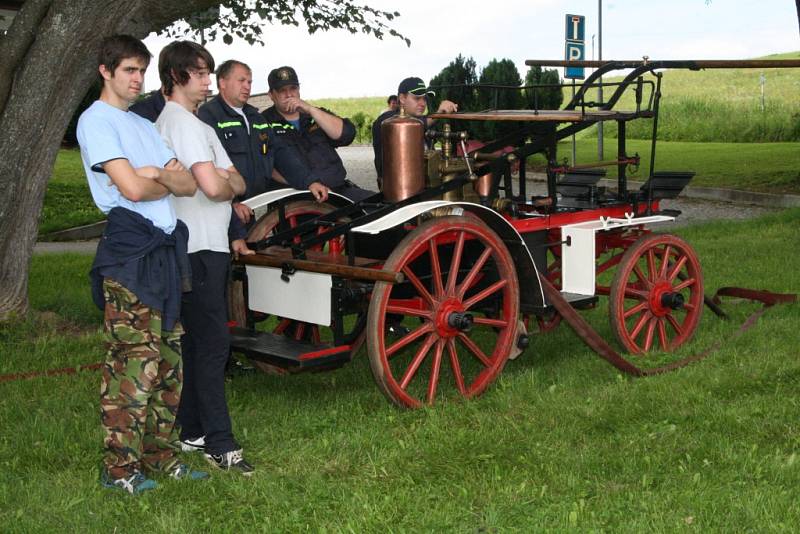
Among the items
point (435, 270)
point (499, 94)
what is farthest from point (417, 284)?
point (499, 94)

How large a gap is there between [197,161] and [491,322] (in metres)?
2.01

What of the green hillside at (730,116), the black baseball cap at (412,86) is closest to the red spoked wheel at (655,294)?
the black baseball cap at (412,86)

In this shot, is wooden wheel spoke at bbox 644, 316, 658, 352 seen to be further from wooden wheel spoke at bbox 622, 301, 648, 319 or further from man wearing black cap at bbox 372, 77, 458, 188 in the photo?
man wearing black cap at bbox 372, 77, 458, 188

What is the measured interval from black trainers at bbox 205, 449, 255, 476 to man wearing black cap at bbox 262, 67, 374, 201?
2.45m

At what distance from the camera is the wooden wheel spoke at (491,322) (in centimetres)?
558

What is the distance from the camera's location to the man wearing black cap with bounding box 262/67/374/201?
22.2 feet

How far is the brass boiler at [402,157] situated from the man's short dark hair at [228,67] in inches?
38.6

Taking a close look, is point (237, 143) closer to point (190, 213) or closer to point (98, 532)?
point (190, 213)

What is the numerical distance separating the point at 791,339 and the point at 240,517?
405 cm

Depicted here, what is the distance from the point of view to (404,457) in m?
4.69

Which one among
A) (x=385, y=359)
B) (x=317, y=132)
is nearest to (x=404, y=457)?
(x=385, y=359)

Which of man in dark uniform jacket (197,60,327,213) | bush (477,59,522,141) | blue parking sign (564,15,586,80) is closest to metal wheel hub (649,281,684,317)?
man in dark uniform jacket (197,60,327,213)

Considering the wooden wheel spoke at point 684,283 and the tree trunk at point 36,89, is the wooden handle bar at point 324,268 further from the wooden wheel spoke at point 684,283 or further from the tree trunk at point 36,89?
the tree trunk at point 36,89

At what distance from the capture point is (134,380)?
4.29m
